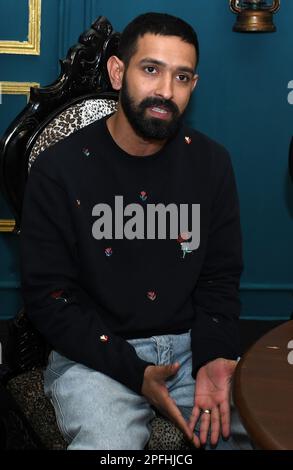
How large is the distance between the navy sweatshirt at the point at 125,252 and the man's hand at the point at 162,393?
1.1 inches

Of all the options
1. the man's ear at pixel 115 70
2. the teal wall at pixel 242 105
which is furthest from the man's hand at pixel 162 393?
the teal wall at pixel 242 105

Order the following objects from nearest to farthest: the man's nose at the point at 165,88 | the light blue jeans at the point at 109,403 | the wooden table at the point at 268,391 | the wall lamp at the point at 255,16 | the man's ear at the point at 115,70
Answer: the wooden table at the point at 268,391
the light blue jeans at the point at 109,403
the man's nose at the point at 165,88
the man's ear at the point at 115,70
the wall lamp at the point at 255,16

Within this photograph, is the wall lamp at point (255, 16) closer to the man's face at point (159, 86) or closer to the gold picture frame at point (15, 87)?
the gold picture frame at point (15, 87)

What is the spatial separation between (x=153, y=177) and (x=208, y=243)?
23cm

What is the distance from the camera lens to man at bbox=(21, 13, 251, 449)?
6.04ft

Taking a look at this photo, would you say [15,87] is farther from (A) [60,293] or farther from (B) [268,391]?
(B) [268,391]

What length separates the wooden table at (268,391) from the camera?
4.09ft

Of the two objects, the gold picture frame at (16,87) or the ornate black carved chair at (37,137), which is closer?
the ornate black carved chair at (37,137)

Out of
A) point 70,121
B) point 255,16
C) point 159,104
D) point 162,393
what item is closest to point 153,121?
point 159,104

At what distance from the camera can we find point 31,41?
3.61 m

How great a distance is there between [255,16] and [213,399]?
2200 millimetres

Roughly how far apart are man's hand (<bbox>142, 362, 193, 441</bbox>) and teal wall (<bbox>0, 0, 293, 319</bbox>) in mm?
2081

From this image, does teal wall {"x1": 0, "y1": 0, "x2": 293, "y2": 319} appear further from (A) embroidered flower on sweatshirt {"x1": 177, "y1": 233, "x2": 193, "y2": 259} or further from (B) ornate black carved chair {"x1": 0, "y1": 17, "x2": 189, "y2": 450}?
(A) embroidered flower on sweatshirt {"x1": 177, "y1": 233, "x2": 193, "y2": 259}
